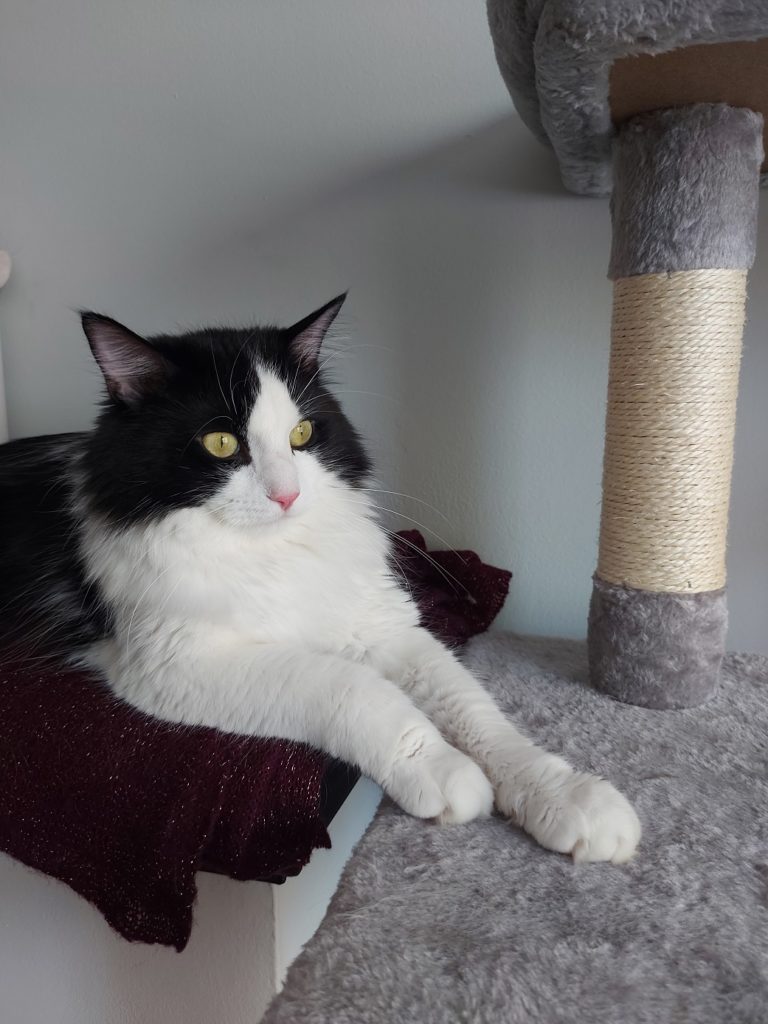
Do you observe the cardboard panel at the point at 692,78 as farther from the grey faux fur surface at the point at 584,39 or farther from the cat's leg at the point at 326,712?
the cat's leg at the point at 326,712

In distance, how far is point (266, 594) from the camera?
3.08 feet

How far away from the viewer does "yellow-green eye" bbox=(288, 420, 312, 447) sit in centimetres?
95

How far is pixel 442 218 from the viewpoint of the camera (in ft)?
4.70

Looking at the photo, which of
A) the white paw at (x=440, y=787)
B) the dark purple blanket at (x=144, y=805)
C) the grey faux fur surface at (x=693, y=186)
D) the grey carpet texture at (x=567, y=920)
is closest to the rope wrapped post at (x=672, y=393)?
the grey faux fur surface at (x=693, y=186)

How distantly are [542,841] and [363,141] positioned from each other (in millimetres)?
1306

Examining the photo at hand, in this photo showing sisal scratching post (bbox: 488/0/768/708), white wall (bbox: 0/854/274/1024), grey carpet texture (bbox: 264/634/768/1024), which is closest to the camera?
grey carpet texture (bbox: 264/634/768/1024)

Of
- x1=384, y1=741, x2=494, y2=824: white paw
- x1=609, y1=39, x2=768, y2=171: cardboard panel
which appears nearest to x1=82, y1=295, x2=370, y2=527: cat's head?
x1=384, y1=741, x2=494, y2=824: white paw

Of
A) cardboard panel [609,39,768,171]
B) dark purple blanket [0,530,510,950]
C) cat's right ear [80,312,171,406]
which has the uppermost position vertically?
cardboard panel [609,39,768,171]

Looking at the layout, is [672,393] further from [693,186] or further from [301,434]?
[301,434]

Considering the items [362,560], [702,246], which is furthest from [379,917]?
[702,246]

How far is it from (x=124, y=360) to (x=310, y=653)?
1.42 feet

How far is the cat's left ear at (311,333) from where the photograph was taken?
1.01 m

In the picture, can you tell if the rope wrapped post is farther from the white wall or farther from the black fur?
the white wall

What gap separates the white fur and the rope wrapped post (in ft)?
0.93
